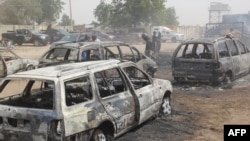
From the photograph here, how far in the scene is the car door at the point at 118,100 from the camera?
5.78 m

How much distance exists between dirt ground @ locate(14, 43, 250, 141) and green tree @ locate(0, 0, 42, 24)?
51.2m

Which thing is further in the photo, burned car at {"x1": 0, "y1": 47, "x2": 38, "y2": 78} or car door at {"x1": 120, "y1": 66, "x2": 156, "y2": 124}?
burned car at {"x1": 0, "y1": 47, "x2": 38, "y2": 78}

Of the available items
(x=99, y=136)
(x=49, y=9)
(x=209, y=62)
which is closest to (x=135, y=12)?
(x=49, y=9)

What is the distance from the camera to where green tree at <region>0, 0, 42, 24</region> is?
57.9 meters

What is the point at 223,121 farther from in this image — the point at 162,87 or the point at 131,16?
the point at 131,16

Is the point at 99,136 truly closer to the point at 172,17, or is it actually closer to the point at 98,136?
the point at 98,136

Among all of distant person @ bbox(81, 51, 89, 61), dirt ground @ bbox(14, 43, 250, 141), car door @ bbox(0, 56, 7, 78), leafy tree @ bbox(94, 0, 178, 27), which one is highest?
leafy tree @ bbox(94, 0, 178, 27)

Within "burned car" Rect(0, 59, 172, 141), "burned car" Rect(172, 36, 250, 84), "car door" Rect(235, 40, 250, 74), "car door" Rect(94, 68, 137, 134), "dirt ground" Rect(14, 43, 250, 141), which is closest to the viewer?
"burned car" Rect(0, 59, 172, 141)

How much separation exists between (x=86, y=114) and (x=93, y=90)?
49 centimetres

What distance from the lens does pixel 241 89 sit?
1103cm

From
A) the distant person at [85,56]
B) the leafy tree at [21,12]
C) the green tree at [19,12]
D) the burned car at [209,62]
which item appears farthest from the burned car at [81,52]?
the green tree at [19,12]

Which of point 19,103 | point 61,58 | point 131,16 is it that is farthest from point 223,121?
point 131,16

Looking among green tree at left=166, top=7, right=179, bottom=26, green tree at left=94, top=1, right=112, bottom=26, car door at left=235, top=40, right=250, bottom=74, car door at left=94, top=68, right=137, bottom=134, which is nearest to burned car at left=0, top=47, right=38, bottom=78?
car door at left=94, top=68, right=137, bottom=134

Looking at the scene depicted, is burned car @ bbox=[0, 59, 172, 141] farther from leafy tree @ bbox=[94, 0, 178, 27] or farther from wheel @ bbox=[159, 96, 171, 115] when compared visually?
leafy tree @ bbox=[94, 0, 178, 27]
